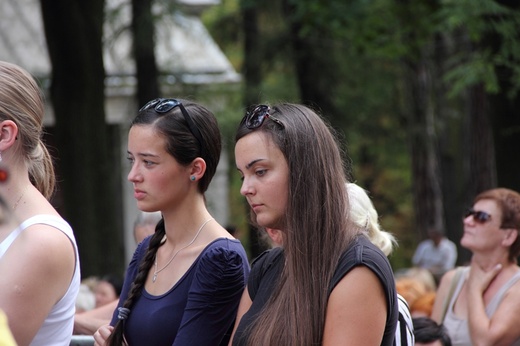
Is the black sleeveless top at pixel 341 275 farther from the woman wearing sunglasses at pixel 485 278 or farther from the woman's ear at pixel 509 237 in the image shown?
the woman's ear at pixel 509 237

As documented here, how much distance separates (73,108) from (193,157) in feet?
24.5

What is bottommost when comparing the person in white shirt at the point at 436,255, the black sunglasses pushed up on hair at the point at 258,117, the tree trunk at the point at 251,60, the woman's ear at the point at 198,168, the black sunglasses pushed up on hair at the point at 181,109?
the person in white shirt at the point at 436,255

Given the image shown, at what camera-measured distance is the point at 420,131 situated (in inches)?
807

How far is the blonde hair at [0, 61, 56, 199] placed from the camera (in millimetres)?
2701

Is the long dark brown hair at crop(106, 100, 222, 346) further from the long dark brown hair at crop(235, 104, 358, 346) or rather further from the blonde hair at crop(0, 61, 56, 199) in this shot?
the blonde hair at crop(0, 61, 56, 199)

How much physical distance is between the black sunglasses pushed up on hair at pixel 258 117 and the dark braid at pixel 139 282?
755mm

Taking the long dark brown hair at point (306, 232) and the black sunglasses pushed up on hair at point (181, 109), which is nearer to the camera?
the long dark brown hair at point (306, 232)

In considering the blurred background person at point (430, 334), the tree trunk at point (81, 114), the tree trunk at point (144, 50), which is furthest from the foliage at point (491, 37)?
the tree trunk at point (144, 50)

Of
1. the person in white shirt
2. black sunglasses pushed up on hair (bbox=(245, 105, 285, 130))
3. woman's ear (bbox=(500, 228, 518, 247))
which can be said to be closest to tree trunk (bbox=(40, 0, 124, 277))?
woman's ear (bbox=(500, 228, 518, 247))

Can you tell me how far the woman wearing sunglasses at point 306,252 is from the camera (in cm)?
276

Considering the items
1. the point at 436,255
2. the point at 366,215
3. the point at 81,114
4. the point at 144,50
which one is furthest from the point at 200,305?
the point at 436,255

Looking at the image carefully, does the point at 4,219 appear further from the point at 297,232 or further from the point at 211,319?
the point at 211,319

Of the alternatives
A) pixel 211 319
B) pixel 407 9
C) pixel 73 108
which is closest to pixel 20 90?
pixel 211 319

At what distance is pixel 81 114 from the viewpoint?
10617 millimetres
